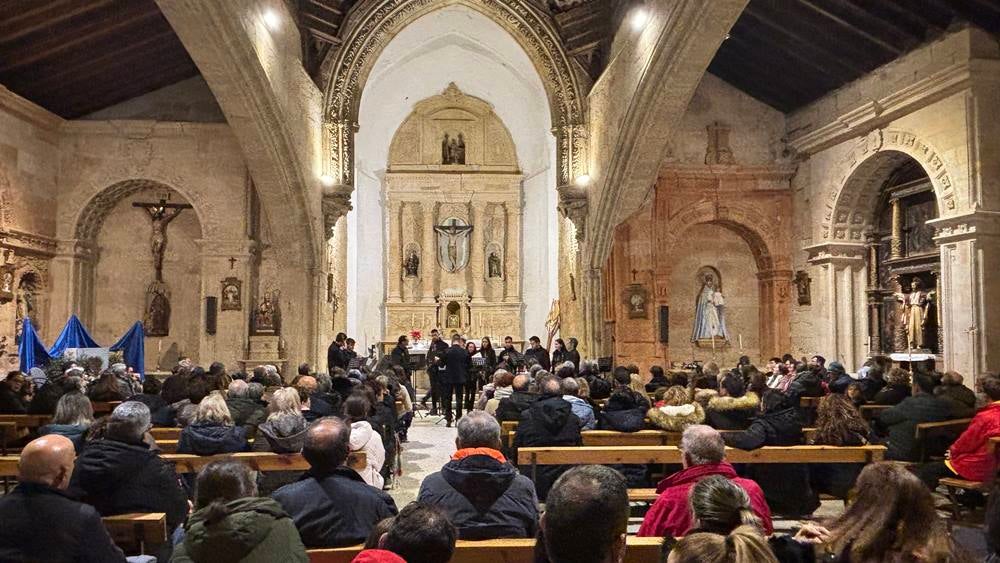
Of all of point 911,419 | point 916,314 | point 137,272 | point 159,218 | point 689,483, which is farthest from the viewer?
point 137,272

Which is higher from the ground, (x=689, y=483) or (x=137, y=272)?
(x=137, y=272)

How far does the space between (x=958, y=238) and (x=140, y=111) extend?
45.1ft

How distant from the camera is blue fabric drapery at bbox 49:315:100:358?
1200 cm

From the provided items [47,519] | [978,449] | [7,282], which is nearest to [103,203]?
[7,282]

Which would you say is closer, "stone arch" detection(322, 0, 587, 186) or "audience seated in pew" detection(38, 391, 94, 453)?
"audience seated in pew" detection(38, 391, 94, 453)

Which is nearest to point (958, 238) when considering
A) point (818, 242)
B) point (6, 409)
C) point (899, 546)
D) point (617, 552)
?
point (818, 242)

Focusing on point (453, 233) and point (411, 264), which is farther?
point (453, 233)

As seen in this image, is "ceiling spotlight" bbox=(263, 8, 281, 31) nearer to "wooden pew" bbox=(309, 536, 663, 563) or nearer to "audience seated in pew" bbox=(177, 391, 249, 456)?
"audience seated in pew" bbox=(177, 391, 249, 456)

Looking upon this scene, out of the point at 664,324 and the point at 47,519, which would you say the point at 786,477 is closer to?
the point at 47,519

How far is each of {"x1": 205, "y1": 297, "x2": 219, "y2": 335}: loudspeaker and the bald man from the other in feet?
39.4

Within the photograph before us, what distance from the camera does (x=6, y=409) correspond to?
7391 mm

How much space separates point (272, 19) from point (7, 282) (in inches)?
237

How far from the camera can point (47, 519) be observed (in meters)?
2.71

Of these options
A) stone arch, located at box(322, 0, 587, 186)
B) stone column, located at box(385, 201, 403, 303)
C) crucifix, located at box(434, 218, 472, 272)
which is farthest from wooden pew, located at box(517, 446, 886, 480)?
crucifix, located at box(434, 218, 472, 272)
